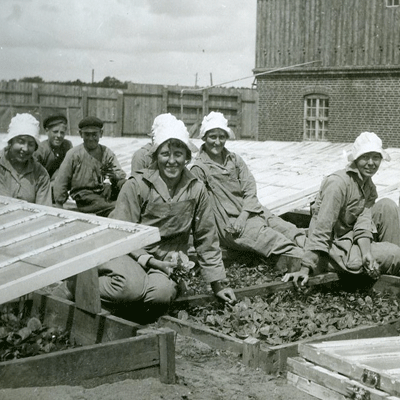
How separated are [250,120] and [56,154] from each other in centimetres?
1690

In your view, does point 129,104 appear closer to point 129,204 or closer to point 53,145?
point 53,145

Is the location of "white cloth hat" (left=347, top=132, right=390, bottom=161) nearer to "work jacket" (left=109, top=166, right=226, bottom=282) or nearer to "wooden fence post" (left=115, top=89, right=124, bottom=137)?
"work jacket" (left=109, top=166, right=226, bottom=282)

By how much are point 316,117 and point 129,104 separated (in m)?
7.24

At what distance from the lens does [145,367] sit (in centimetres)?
385

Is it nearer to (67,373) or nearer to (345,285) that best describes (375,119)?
(345,285)

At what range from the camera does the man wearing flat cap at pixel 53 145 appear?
8.90 meters

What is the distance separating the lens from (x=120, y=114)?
24.6m

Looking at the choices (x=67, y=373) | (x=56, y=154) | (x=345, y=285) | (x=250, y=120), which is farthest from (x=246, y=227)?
(x=250, y=120)

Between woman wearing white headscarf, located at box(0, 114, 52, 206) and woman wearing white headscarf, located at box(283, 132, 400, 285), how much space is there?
250 cm

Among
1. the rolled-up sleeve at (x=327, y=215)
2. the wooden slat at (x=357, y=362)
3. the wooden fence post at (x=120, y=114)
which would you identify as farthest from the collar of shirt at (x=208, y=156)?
the wooden fence post at (x=120, y=114)

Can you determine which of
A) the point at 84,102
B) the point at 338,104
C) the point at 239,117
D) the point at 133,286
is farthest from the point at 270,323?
the point at 239,117

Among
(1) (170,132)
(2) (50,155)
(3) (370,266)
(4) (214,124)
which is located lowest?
(3) (370,266)

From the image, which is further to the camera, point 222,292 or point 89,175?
point 89,175

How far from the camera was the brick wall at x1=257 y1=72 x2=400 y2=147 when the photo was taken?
19375 millimetres
